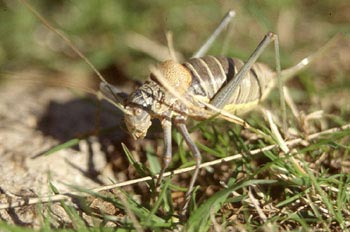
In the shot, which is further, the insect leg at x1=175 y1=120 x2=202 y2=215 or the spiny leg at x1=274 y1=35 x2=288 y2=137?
the spiny leg at x1=274 y1=35 x2=288 y2=137

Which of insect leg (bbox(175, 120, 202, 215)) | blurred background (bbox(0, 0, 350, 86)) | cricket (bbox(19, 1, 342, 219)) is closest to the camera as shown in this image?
insect leg (bbox(175, 120, 202, 215))

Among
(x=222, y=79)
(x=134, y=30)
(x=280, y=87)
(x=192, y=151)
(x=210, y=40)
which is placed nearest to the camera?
(x=192, y=151)

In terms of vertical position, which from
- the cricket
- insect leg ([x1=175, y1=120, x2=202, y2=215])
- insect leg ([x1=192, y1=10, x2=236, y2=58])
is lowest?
insect leg ([x1=175, y1=120, x2=202, y2=215])

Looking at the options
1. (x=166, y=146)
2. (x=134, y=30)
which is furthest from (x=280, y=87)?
(x=134, y=30)

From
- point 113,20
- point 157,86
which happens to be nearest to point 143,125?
point 157,86

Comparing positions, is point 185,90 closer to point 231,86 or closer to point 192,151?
point 231,86

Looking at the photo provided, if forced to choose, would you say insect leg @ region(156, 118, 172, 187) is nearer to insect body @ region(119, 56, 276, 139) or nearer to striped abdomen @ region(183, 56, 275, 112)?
insect body @ region(119, 56, 276, 139)

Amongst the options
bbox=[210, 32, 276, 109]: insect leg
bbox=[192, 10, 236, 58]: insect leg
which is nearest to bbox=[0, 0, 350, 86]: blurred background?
bbox=[192, 10, 236, 58]: insect leg

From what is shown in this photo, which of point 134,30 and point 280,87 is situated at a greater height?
point 134,30
